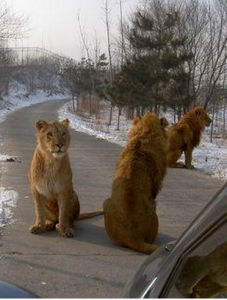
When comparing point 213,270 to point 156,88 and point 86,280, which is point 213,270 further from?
point 156,88

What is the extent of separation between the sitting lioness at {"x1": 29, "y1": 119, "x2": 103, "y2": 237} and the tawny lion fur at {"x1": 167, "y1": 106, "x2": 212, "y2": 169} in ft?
21.4

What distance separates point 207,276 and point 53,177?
187 inches

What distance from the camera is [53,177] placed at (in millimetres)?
6441

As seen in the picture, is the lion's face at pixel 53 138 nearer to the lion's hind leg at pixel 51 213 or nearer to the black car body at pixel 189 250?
the lion's hind leg at pixel 51 213

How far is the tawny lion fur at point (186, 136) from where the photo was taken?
41.9ft

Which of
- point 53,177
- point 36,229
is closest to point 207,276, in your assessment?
point 53,177

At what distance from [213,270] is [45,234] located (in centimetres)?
495

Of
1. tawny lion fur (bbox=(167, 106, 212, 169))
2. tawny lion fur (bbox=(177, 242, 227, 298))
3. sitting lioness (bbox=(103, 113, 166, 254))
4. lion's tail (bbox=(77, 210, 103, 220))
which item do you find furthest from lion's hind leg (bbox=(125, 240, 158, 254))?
tawny lion fur (bbox=(167, 106, 212, 169))

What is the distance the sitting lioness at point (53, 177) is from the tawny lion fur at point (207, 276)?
15.1 ft

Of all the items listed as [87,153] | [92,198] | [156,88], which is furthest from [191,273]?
[156,88]

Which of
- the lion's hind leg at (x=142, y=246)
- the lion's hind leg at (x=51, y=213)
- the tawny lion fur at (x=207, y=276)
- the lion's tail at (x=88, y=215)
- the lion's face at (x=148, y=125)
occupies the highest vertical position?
the lion's face at (x=148, y=125)

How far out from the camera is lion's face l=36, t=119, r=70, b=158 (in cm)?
643

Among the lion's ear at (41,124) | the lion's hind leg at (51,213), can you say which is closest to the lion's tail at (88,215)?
the lion's hind leg at (51,213)

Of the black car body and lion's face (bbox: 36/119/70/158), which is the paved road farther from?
the black car body
